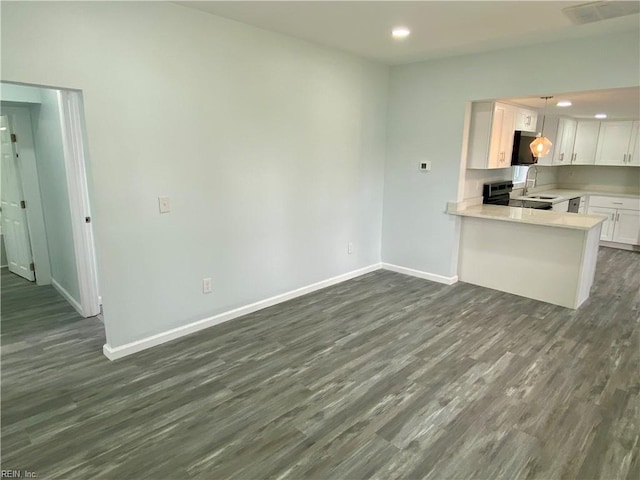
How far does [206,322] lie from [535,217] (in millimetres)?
3712

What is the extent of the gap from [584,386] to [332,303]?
2335 mm

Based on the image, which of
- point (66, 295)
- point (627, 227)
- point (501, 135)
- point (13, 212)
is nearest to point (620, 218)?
point (627, 227)

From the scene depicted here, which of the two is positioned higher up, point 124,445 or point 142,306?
point 142,306

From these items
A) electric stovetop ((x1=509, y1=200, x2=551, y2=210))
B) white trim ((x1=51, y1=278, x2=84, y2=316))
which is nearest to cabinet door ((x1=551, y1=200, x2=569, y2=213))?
electric stovetop ((x1=509, y1=200, x2=551, y2=210))

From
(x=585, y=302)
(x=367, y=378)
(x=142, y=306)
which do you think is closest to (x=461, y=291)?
(x=585, y=302)

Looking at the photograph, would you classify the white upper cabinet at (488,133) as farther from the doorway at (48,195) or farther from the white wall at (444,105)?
the doorway at (48,195)

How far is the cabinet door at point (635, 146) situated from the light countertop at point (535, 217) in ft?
12.1

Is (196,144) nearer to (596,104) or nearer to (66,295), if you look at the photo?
(66,295)

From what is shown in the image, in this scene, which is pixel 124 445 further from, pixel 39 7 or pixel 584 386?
pixel 584 386

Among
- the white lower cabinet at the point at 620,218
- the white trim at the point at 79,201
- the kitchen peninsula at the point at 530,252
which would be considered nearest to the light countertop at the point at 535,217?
the kitchen peninsula at the point at 530,252

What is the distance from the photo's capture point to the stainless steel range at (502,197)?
5.31 metres

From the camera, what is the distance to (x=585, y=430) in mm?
2322

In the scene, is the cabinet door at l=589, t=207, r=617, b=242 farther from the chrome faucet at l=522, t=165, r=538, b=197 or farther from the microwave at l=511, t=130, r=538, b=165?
the microwave at l=511, t=130, r=538, b=165

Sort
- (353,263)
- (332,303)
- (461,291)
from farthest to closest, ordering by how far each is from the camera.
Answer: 1. (353,263)
2. (461,291)
3. (332,303)
